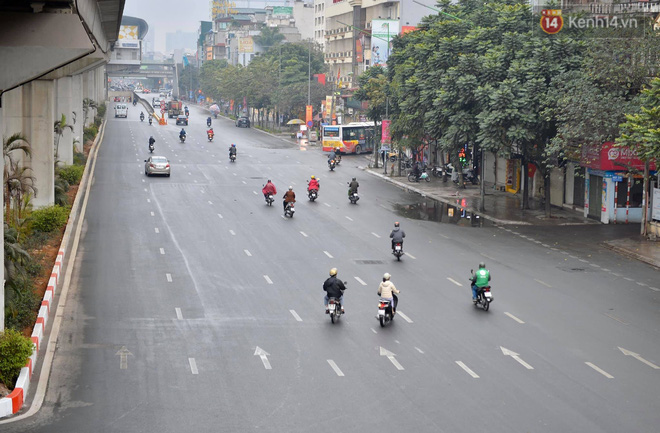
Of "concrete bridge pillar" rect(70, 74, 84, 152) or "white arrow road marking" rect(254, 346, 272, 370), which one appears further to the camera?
"concrete bridge pillar" rect(70, 74, 84, 152)

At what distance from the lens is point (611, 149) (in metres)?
41.5

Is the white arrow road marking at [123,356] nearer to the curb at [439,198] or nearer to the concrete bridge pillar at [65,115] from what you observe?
the curb at [439,198]

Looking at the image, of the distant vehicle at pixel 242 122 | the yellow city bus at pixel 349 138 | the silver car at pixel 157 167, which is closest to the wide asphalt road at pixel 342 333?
the silver car at pixel 157 167

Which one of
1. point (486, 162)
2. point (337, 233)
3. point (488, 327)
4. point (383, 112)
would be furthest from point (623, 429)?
point (383, 112)

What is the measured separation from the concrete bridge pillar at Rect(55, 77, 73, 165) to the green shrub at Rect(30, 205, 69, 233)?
749 inches

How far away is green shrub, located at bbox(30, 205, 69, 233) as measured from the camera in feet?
117

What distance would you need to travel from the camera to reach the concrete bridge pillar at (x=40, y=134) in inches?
1662

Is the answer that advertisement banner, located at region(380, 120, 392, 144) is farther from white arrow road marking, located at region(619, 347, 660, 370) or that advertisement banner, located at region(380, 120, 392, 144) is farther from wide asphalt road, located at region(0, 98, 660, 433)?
white arrow road marking, located at region(619, 347, 660, 370)

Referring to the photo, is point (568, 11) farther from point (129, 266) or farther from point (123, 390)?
point (123, 390)

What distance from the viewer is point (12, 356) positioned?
17.7m

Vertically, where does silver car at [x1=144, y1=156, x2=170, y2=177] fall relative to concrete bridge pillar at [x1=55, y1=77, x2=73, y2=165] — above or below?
below

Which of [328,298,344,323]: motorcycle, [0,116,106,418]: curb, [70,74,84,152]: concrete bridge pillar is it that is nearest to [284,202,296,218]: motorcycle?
[0,116,106,418]: curb

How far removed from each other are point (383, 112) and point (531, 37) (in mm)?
25027

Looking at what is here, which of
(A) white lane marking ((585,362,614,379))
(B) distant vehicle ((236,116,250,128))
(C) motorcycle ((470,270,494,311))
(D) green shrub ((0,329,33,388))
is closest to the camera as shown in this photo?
(D) green shrub ((0,329,33,388))
